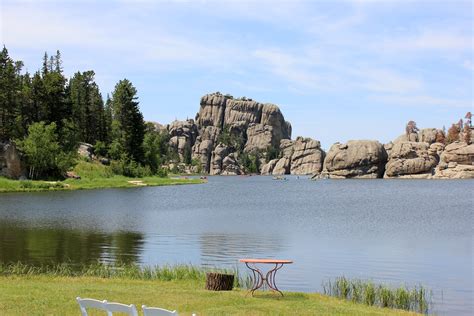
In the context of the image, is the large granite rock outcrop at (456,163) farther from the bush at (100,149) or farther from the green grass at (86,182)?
the bush at (100,149)

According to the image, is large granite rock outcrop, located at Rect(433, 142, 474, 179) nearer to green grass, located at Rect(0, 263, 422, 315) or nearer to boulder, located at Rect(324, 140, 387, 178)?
boulder, located at Rect(324, 140, 387, 178)

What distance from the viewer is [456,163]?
177125mm

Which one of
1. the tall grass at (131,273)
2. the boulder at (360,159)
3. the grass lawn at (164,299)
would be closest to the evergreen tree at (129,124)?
the boulder at (360,159)

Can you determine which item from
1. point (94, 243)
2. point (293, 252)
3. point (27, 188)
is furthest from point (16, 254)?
point (27, 188)

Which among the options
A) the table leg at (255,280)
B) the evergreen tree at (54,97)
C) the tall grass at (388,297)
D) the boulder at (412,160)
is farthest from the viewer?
the boulder at (412,160)

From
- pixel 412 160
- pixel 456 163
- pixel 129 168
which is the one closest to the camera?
pixel 129 168

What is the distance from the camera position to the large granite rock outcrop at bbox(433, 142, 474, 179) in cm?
17338

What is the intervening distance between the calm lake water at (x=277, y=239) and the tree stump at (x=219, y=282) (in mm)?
4444

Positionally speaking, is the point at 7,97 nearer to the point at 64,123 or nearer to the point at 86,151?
the point at 64,123

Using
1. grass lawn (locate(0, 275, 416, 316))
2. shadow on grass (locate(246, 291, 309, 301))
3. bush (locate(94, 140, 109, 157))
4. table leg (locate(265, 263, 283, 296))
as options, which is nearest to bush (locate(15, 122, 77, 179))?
bush (locate(94, 140, 109, 157))

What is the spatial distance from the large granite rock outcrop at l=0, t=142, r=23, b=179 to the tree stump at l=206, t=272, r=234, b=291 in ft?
279

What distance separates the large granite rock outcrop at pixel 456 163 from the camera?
173375mm

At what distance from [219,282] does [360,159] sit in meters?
170

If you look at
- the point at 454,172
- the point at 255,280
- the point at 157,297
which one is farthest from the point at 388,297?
the point at 454,172
